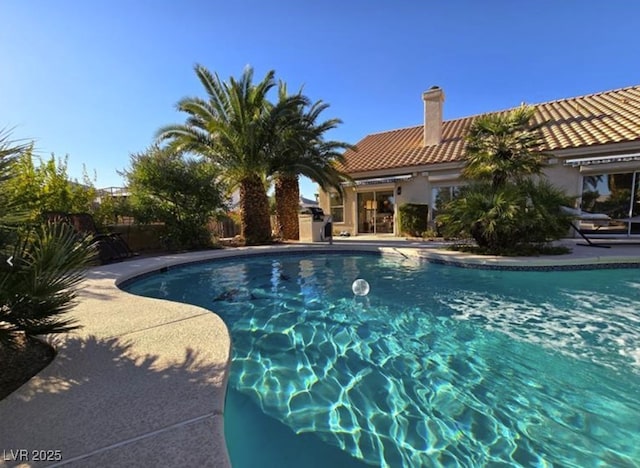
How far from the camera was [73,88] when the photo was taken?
9398 mm

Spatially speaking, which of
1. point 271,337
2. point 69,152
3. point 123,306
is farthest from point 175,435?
point 69,152

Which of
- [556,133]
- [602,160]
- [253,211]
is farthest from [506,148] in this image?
[253,211]

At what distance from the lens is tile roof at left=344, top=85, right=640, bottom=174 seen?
12656mm

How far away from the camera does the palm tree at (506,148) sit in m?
9.95

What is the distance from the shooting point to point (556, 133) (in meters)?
14.1

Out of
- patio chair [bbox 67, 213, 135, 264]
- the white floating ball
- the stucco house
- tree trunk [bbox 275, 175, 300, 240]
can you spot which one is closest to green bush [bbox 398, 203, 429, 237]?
the stucco house

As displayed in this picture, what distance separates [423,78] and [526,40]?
5.18 metres

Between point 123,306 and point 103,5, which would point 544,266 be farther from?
point 103,5

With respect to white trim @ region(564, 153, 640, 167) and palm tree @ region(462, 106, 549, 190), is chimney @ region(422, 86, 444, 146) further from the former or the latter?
palm tree @ region(462, 106, 549, 190)

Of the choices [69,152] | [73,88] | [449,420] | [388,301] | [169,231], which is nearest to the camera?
[449,420]

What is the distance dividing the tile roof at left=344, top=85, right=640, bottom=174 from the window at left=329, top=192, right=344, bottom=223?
193 centimetres

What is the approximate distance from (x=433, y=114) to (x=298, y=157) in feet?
28.9

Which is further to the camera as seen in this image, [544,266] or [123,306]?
[544,266]

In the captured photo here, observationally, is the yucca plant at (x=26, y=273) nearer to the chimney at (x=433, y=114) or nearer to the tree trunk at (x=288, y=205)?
the tree trunk at (x=288, y=205)
